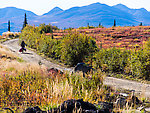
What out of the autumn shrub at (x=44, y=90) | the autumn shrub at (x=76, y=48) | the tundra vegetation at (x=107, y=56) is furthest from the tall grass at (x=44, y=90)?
the autumn shrub at (x=76, y=48)

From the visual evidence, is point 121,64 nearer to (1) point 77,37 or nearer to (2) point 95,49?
(2) point 95,49

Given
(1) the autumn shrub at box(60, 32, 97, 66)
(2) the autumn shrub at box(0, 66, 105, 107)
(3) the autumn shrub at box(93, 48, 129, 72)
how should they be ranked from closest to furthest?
(2) the autumn shrub at box(0, 66, 105, 107) < (3) the autumn shrub at box(93, 48, 129, 72) < (1) the autumn shrub at box(60, 32, 97, 66)

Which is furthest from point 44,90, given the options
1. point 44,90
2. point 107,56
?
point 107,56

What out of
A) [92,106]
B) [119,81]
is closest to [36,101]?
[92,106]

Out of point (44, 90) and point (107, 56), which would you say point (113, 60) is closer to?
point (107, 56)

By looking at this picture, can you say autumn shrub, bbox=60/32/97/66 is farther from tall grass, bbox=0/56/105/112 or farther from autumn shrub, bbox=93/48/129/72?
tall grass, bbox=0/56/105/112

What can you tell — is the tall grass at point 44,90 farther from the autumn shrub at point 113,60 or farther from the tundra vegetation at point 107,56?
the autumn shrub at point 113,60

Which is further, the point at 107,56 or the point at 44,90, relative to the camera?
the point at 107,56

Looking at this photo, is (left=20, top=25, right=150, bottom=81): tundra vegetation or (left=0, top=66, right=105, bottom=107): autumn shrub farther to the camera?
(left=20, top=25, right=150, bottom=81): tundra vegetation

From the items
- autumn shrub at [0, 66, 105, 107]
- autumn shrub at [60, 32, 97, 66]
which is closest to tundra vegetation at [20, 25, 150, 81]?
autumn shrub at [60, 32, 97, 66]

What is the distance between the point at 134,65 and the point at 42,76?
6.67m

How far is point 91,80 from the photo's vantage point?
7805 mm

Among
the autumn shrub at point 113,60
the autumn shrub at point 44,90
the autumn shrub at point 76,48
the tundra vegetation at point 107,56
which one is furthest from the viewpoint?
the autumn shrub at point 76,48

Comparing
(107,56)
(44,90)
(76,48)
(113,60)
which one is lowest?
(113,60)
